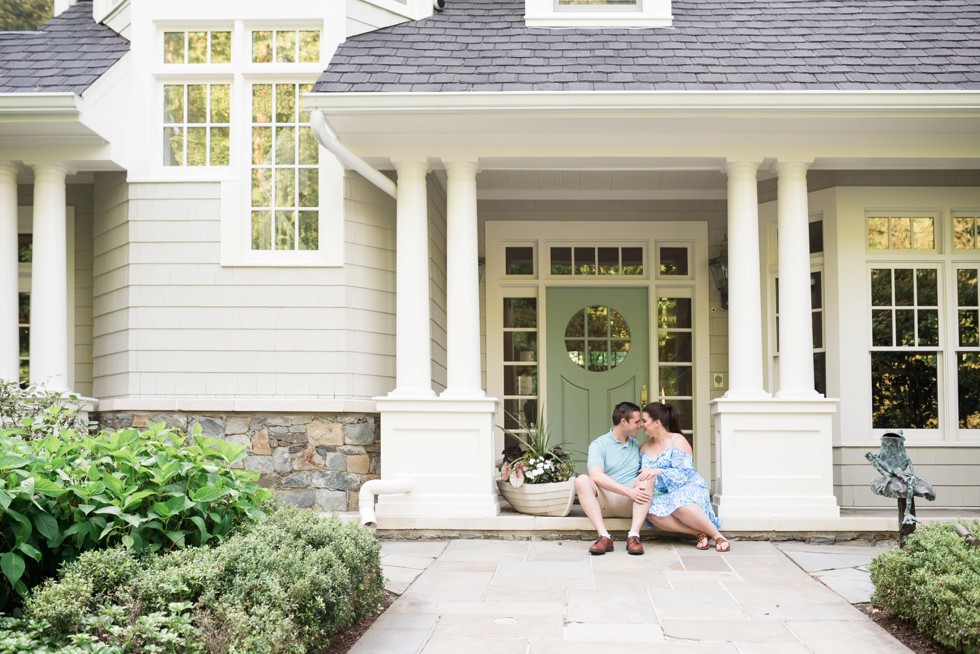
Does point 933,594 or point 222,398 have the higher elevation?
point 222,398

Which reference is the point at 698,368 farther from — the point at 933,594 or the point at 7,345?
the point at 7,345

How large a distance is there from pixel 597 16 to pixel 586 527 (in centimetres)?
385

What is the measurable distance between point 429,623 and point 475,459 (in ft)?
7.45

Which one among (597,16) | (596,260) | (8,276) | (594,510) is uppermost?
(597,16)

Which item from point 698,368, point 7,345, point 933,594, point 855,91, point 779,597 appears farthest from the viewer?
point 698,368

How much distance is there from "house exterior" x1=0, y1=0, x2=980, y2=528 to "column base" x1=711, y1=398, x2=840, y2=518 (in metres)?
0.02

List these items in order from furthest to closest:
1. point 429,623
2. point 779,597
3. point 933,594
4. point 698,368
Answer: point 698,368, point 779,597, point 429,623, point 933,594

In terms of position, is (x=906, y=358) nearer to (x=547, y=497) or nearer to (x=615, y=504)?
(x=615, y=504)

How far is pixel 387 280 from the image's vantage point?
7.23 metres

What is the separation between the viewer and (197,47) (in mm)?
7203

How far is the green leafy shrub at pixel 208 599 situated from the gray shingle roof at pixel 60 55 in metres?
4.02

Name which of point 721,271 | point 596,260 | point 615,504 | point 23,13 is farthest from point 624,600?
point 23,13

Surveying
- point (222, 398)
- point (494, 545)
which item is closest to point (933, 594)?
point (494, 545)

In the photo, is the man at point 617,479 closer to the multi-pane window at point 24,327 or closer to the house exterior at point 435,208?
the house exterior at point 435,208
